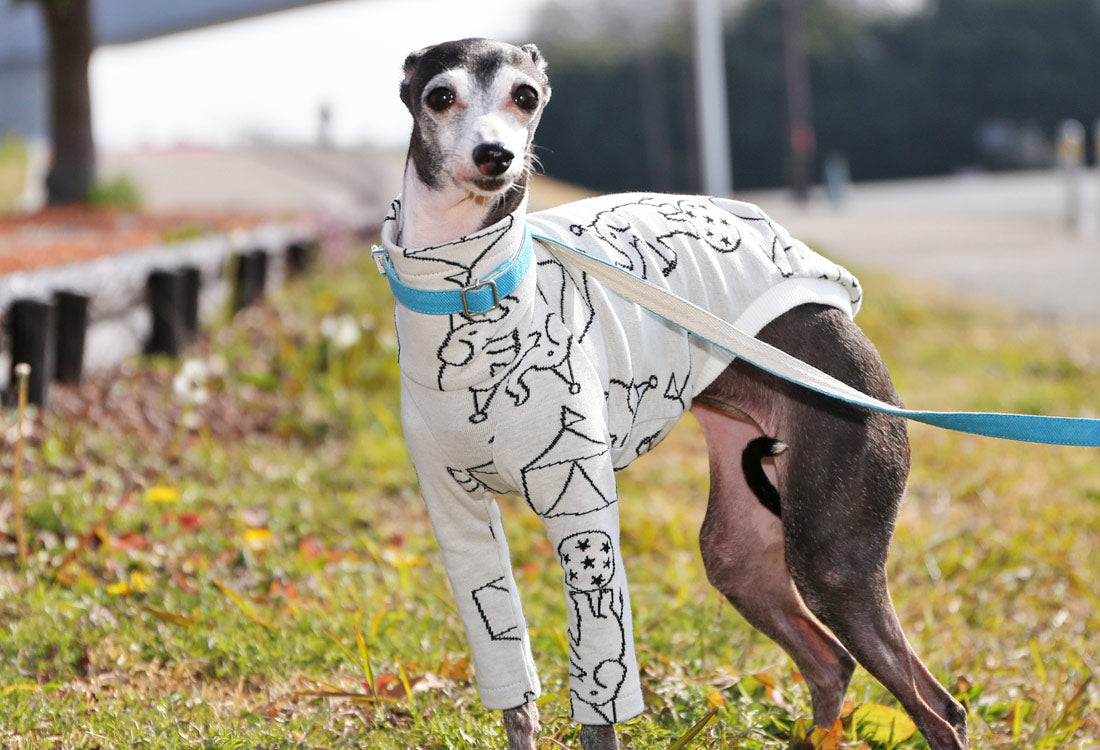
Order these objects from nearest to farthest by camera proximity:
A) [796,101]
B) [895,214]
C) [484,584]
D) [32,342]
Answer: [484,584] → [32,342] → [895,214] → [796,101]

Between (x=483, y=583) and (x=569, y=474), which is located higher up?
(x=569, y=474)

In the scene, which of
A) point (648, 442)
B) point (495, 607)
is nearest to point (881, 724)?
point (648, 442)

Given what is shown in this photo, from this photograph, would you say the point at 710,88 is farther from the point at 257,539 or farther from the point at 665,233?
the point at 665,233

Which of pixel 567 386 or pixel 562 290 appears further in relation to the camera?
pixel 562 290

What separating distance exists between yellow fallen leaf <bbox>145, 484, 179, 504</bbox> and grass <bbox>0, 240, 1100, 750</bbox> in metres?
0.01

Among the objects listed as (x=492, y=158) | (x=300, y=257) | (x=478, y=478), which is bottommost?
(x=300, y=257)

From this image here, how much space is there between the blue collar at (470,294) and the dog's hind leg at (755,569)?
2.63ft

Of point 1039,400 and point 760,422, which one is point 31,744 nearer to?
point 760,422

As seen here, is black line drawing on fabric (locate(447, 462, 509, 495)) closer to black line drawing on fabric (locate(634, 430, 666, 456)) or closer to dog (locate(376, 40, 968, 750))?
dog (locate(376, 40, 968, 750))

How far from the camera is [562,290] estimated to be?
8.02ft

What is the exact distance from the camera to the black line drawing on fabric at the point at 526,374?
2.30 metres

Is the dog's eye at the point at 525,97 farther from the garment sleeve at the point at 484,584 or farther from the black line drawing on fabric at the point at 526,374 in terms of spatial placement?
the garment sleeve at the point at 484,584

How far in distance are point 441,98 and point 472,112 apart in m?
0.06

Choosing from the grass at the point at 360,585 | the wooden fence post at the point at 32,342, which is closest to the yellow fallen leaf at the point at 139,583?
the grass at the point at 360,585
